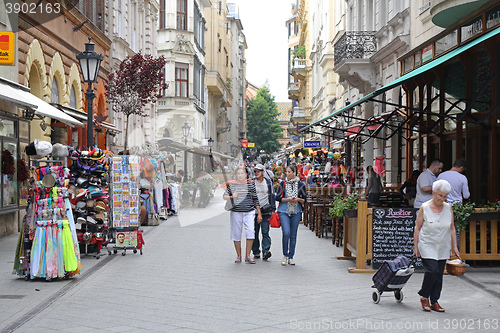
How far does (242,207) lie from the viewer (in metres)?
11.5

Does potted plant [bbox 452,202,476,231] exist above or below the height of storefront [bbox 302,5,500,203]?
below

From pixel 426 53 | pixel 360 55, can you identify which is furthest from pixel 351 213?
pixel 360 55

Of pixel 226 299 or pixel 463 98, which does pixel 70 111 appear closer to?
pixel 463 98

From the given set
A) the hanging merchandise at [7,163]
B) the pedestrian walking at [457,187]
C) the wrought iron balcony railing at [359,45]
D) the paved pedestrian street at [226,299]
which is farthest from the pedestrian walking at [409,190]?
the wrought iron balcony railing at [359,45]

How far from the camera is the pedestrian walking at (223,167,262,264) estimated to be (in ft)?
37.6

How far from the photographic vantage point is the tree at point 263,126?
95938mm

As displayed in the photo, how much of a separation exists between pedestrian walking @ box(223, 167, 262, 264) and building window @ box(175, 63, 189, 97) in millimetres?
33017

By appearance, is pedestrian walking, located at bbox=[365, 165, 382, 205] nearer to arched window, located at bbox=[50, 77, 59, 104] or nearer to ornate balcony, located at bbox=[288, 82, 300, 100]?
arched window, located at bbox=[50, 77, 59, 104]

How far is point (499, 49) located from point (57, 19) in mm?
11617

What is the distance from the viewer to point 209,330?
6.29m

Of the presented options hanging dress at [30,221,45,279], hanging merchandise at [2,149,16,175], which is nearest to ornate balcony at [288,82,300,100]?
hanging merchandise at [2,149,16,175]

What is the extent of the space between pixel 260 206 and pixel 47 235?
3912 mm

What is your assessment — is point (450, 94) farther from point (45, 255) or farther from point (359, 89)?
point (359, 89)

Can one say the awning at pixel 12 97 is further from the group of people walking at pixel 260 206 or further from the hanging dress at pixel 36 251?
the group of people walking at pixel 260 206
